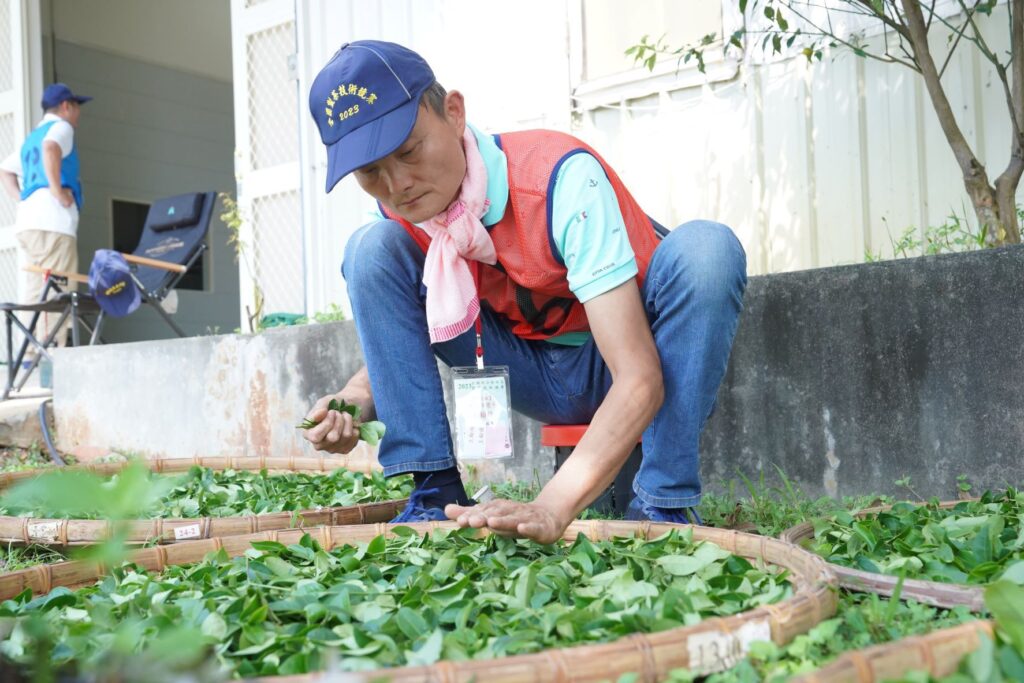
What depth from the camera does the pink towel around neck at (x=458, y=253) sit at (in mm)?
1687

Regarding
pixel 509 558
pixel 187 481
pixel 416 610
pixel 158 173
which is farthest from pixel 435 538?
pixel 158 173

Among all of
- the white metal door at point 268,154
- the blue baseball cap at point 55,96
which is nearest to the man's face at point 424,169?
the white metal door at point 268,154

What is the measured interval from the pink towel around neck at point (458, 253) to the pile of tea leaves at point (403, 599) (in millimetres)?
454

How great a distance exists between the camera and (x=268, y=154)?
511cm

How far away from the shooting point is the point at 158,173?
9.34 meters

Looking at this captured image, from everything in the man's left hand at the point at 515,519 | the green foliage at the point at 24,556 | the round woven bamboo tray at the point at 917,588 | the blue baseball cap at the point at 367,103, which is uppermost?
the blue baseball cap at the point at 367,103

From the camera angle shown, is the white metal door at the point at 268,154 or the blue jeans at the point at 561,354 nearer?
the blue jeans at the point at 561,354

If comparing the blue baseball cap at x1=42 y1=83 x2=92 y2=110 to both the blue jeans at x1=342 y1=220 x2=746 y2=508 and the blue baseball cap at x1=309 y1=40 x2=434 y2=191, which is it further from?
the blue baseball cap at x1=309 y1=40 x2=434 y2=191

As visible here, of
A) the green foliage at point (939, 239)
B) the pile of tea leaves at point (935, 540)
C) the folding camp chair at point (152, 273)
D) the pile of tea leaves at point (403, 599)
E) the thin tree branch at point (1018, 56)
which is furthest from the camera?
the folding camp chair at point (152, 273)

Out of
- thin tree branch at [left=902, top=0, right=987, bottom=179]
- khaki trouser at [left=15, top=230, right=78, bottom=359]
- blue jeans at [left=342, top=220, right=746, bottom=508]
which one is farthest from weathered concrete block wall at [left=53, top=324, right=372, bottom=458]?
thin tree branch at [left=902, top=0, right=987, bottom=179]

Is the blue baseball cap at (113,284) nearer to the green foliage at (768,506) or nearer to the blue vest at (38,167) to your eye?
the blue vest at (38,167)

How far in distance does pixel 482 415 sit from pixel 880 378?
3.18 feet

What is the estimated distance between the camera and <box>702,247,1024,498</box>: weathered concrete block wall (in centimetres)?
203

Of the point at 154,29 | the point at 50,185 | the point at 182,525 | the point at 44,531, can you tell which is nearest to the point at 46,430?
the point at 50,185
